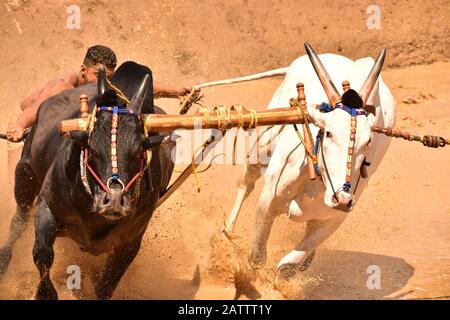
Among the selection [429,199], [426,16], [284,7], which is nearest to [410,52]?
[426,16]

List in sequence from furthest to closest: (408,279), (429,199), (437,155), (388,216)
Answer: (437,155), (429,199), (388,216), (408,279)

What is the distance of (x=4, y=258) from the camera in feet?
19.8

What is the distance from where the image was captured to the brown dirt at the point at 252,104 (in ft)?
21.0

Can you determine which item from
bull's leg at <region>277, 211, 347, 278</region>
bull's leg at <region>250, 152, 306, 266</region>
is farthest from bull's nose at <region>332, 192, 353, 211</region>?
bull's leg at <region>277, 211, 347, 278</region>

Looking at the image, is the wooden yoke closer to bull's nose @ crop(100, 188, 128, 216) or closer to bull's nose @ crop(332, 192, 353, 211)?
bull's nose @ crop(332, 192, 353, 211)

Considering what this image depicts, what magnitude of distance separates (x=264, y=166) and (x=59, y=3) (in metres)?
6.53

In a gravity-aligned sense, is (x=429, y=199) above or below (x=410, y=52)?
below

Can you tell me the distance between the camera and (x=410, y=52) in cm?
1398

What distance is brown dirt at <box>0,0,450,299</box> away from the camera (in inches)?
252

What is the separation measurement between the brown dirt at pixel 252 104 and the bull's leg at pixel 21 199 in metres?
0.11

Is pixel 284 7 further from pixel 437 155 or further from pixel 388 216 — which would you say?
pixel 388 216

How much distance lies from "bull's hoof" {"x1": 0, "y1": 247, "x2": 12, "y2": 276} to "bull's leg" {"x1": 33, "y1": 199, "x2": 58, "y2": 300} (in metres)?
1.07

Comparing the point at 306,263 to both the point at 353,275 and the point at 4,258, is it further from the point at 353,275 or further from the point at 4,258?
the point at 4,258

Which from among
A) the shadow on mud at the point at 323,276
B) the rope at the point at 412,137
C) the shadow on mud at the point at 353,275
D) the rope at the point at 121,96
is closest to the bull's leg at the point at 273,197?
the shadow on mud at the point at 323,276
